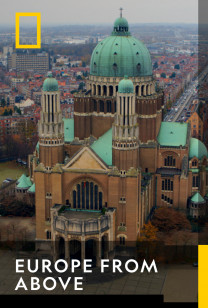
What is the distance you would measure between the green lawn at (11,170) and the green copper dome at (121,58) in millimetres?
44167

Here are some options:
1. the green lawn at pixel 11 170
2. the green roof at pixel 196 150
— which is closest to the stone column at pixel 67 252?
the green roof at pixel 196 150

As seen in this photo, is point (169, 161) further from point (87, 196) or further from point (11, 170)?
point (11, 170)

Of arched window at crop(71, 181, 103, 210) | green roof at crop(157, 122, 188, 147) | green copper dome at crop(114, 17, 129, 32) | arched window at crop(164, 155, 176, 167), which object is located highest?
green copper dome at crop(114, 17, 129, 32)

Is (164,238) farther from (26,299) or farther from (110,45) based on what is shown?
(110,45)

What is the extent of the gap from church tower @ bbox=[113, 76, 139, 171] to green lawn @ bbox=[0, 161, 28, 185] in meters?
52.5

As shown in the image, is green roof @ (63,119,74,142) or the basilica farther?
green roof @ (63,119,74,142)

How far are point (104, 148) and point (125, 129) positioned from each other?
7.58 m

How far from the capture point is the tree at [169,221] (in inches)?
3656

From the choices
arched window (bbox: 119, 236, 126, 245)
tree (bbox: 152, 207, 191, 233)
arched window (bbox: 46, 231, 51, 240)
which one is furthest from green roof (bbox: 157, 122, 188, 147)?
arched window (bbox: 46, 231, 51, 240)

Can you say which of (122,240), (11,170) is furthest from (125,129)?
(11,170)

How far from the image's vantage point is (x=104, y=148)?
90438 millimetres

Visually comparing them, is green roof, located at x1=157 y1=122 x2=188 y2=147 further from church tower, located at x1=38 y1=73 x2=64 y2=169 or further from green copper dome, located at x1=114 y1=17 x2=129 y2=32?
church tower, located at x1=38 y1=73 x2=64 y2=169

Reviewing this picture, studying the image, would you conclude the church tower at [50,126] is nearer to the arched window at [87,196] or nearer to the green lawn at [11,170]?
the arched window at [87,196]

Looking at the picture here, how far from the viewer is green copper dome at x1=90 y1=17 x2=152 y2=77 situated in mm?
97312
